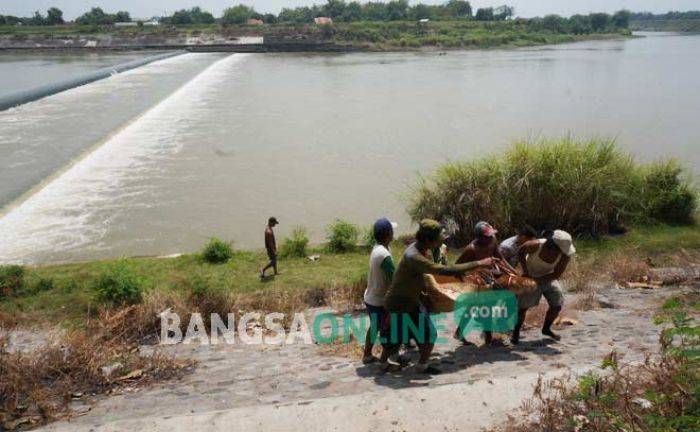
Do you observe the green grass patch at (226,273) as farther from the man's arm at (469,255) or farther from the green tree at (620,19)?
the green tree at (620,19)

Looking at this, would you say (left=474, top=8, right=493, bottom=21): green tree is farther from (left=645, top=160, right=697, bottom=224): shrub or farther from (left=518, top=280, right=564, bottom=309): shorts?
(left=518, top=280, right=564, bottom=309): shorts

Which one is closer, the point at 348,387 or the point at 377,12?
the point at 348,387

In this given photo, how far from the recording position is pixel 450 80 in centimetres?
3800

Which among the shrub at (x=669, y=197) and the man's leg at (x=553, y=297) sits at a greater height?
the man's leg at (x=553, y=297)

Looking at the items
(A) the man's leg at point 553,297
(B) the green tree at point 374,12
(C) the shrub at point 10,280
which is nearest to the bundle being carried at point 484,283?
(A) the man's leg at point 553,297

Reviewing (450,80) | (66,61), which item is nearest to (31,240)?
(450,80)

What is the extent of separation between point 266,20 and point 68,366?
390ft

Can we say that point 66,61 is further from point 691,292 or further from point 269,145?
point 691,292

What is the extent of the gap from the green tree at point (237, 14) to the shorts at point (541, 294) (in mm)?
105848

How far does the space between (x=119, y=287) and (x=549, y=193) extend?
7.16 metres

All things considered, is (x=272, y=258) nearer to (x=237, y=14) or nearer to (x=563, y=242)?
(x=563, y=242)

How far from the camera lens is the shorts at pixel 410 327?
4461mm

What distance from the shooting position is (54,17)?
96.8 m

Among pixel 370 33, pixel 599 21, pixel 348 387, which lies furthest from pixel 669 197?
pixel 599 21
